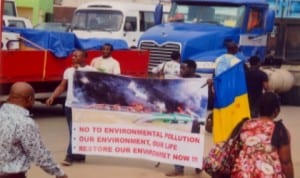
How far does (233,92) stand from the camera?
10.8 metres

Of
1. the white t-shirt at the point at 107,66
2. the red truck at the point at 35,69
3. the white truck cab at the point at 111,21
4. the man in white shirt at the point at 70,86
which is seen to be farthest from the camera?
the white truck cab at the point at 111,21

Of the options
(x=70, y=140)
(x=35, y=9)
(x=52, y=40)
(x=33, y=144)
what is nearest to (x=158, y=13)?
(x=52, y=40)

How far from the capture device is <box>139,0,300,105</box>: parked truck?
67.1 ft

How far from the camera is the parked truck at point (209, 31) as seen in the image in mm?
20438

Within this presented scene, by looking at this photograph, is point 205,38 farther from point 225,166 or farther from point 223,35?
point 225,166

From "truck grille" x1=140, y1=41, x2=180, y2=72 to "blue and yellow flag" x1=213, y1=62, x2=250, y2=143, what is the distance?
31.1ft

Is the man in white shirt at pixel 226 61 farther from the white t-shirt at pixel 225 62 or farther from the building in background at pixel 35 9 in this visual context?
the building in background at pixel 35 9

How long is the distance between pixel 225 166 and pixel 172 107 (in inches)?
181

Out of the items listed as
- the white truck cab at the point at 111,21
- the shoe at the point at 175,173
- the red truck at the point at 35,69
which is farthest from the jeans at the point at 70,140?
the white truck cab at the point at 111,21

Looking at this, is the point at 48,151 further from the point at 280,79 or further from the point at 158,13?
the point at 280,79

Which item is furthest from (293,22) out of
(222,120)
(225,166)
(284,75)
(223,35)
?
(225,166)

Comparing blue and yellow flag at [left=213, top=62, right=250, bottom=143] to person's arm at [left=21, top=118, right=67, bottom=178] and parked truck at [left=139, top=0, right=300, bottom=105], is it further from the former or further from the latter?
parked truck at [left=139, top=0, right=300, bottom=105]

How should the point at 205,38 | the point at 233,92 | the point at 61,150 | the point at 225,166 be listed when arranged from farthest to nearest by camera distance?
the point at 205,38 → the point at 61,150 → the point at 233,92 → the point at 225,166

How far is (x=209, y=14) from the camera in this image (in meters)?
21.7
